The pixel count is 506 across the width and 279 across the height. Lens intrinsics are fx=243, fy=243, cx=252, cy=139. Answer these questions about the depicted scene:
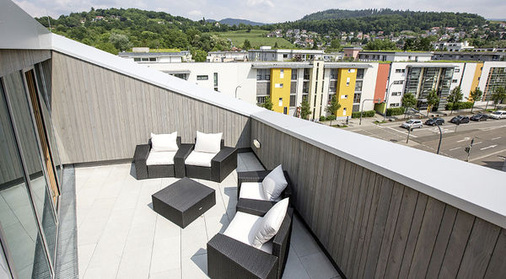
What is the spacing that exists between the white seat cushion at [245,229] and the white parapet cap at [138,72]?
3.21m

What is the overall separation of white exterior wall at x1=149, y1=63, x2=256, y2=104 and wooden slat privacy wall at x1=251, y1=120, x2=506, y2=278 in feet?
76.5

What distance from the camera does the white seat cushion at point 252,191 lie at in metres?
3.59

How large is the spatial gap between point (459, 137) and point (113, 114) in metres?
33.1

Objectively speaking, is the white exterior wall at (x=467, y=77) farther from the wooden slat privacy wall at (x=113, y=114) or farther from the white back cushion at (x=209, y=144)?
the white back cushion at (x=209, y=144)

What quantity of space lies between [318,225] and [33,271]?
2981mm

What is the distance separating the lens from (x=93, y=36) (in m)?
42.8

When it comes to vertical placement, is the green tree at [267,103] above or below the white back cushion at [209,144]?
below

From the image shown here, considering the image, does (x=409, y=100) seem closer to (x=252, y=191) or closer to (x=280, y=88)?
(x=280, y=88)

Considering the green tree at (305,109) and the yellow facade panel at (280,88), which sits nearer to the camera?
the yellow facade panel at (280,88)

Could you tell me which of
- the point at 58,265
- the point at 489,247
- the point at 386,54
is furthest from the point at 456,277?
the point at 386,54

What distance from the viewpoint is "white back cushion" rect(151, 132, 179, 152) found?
5.25 m

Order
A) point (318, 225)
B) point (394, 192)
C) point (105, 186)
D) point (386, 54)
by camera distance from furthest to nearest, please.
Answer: point (386, 54) < point (105, 186) < point (318, 225) < point (394, 192)

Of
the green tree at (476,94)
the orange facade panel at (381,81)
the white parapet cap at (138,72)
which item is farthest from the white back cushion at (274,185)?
the green tree at (476,94)

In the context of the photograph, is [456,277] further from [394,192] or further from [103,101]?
[103,101]
